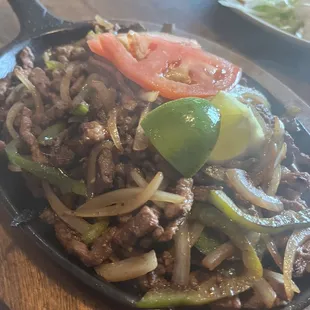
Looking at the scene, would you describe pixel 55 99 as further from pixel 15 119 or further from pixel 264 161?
pixel 264 161

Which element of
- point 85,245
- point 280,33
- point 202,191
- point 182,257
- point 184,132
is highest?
point 184,132

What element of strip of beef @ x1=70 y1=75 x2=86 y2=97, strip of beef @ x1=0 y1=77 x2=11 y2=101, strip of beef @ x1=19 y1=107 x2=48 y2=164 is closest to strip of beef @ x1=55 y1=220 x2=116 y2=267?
strip of beef @ x1=19 y1=107 x2=48 y2=164

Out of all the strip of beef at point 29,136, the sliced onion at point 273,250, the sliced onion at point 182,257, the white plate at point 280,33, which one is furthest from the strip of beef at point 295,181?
the white plate at point 280,33

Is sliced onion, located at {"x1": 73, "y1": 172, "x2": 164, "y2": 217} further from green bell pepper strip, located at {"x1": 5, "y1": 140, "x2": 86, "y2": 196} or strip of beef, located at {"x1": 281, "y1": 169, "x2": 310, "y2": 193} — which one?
strip of beef, located at {"x1": 281, "y1": 169, "x2": 310, "y2": 193}

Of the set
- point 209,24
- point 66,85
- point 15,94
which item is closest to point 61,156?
point 66,85

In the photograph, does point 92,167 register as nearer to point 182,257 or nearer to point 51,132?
point 51,132
